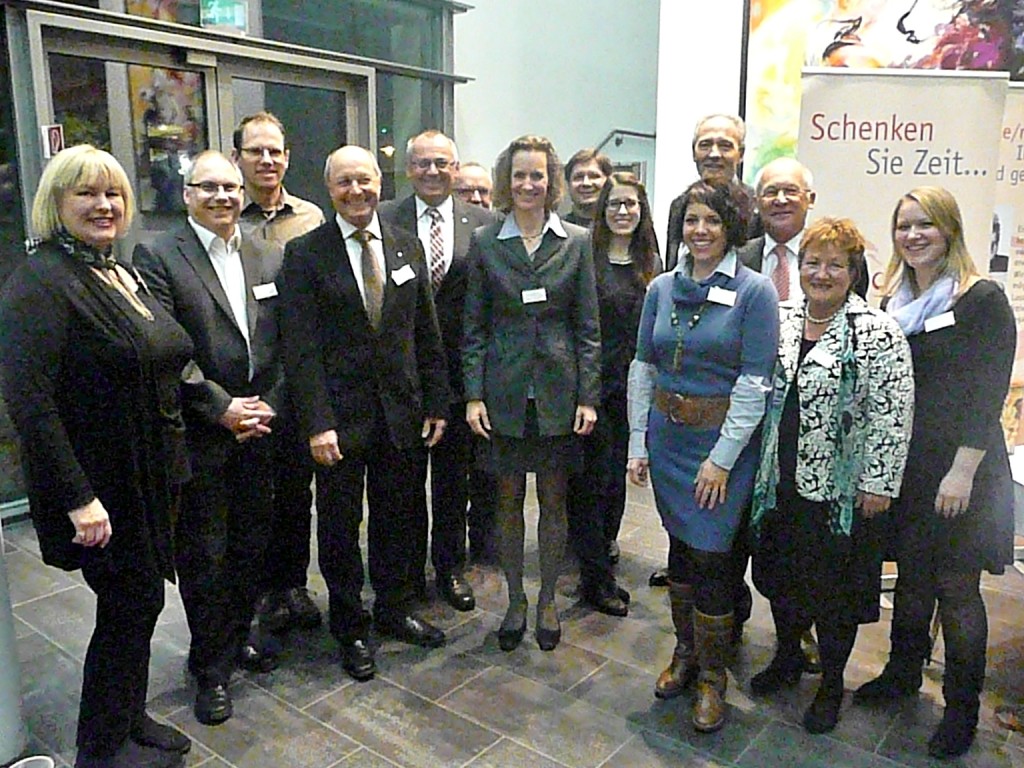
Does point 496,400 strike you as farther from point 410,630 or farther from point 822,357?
point 822,357

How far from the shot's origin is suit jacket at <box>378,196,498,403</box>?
288 centimetres

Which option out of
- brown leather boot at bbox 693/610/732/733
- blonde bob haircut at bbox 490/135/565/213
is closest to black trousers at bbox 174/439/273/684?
blonde bob haircut at bbox 490/135/565/213

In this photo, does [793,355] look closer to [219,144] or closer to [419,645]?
[419,645]

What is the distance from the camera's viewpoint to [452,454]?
3.06 meters

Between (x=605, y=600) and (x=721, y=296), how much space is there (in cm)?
137

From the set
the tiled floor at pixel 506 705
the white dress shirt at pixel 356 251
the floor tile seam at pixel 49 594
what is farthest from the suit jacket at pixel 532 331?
the floor tile seam at pixel 49 594

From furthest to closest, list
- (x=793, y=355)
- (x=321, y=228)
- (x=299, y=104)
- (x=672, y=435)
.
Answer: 1. (x=299, y=104)
2. (x=321, y=228)
3. (x=672, y=435)
4. (x=793, y=355)

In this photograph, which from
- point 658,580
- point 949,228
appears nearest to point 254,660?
point 658,580

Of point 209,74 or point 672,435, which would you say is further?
point 209,74

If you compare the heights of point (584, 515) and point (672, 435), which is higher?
point (672, 435)

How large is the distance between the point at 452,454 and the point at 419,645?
2.23 ft

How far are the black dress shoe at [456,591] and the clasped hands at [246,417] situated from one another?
1.09 meters

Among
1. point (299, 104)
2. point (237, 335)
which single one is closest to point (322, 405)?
point (237, 335)

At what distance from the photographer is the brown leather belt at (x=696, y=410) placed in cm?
219
